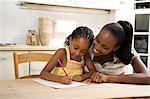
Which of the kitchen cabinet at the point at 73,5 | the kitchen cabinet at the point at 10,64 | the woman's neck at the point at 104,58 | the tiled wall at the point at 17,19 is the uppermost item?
the kitchen cabinet at the point at 73,5

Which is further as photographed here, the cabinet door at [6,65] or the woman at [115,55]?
the cabinet door at [6,65]

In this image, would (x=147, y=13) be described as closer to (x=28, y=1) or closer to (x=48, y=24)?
(x=48, y=24)

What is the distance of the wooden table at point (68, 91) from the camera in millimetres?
881

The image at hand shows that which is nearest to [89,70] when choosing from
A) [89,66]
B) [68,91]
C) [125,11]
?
[89,66]

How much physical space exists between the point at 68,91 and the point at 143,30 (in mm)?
2368

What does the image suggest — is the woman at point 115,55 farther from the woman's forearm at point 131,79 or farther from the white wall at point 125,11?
the white wall at point 125,11

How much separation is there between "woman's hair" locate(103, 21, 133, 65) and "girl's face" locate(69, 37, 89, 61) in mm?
157

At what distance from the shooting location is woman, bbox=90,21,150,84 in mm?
1198

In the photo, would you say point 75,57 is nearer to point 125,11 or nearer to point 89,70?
point 89,70

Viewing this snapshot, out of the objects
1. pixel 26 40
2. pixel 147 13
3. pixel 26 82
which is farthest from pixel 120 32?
pixel 147 13

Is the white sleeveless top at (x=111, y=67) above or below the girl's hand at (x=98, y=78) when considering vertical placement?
above

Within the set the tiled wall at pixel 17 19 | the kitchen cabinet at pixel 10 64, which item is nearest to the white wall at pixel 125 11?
the tiled wall at pixel 17 19

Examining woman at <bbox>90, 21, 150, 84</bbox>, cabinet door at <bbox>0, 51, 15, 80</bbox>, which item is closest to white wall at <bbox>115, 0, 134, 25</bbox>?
cabinet door at <bbox>0, 51, 15, 80</bbox>

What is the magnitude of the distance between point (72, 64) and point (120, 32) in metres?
0.31
